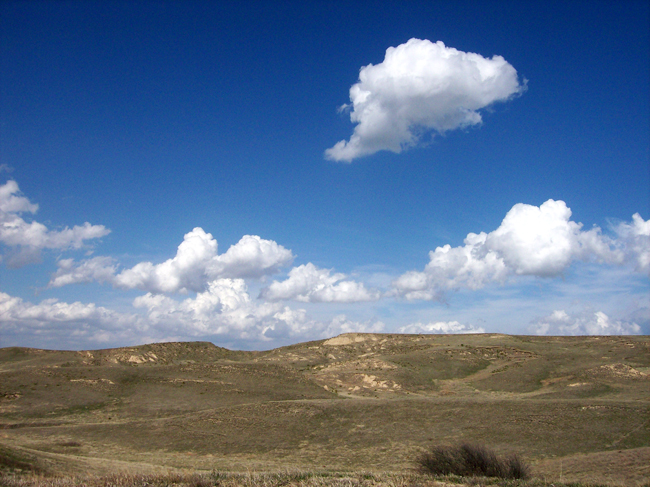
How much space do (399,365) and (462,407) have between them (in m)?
27.6

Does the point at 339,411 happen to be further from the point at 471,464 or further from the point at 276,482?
the point at 276,482

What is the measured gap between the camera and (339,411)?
39.8 m

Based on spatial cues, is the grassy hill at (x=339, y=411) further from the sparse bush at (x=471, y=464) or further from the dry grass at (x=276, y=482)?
the dry grass at (x=276, y=482)

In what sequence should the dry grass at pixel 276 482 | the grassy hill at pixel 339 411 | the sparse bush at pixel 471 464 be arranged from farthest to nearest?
the grassy hill at pixel 339 411 → the sparse bush at pixel 471 464 → the dry grass at pixel 276 482

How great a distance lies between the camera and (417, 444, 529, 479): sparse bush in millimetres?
17453

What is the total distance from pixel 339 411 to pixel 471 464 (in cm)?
2311

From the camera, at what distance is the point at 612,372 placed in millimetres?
53125

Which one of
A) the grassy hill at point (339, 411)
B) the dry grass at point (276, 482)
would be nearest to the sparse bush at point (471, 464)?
the dry grass at point (276, 482)

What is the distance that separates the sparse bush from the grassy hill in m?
4.99

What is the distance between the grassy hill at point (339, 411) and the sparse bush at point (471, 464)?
4.99 meters

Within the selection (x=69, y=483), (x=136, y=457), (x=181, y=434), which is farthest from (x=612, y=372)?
(x=69, y=483)

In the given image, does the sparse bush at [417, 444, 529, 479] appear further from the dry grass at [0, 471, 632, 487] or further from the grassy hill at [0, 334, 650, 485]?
the grassy hill at [0, 334, 650, 485]

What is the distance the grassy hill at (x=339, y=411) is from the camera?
89.7ft

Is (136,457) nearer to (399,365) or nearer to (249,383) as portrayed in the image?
(249,383)
